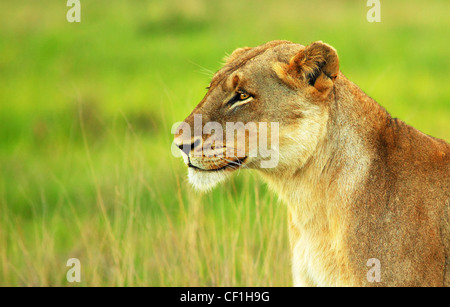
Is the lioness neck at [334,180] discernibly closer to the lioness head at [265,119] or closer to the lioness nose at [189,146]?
the lioness head at [265,119]

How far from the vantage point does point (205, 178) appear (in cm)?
422

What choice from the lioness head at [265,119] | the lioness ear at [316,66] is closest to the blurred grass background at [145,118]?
the lioness head at [265,119]

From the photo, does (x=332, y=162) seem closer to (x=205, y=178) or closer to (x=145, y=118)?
(x=205, y=178)

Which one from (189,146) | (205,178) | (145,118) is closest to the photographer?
(189,146)

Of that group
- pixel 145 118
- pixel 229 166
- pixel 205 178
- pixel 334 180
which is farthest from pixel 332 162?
pixel 145 118

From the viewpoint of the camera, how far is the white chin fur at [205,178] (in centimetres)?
420

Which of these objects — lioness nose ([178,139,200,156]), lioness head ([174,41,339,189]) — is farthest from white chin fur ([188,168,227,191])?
lioness nose ([178,139,200,156])

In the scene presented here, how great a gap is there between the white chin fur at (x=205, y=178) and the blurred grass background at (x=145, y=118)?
4.19 feet

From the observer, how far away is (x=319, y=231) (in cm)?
423

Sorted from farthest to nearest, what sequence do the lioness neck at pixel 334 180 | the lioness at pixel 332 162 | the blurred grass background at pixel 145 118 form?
the blurred grass background at pixel 145 118 → the lioness neck at pixel 334 180 → the lioness at pixel 332 162

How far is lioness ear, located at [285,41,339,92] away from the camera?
407 cm

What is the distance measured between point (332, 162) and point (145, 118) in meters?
7.11

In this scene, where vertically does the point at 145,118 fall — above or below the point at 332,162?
above

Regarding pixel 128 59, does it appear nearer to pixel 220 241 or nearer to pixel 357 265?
pixel 220 241
